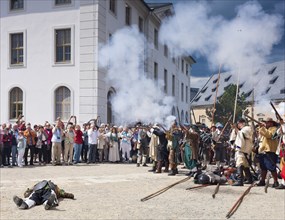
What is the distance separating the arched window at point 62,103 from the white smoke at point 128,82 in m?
2.55

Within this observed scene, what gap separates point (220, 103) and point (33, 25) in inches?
468

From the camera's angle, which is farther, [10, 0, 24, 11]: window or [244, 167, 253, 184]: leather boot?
[10, 0, 24, 11]: window

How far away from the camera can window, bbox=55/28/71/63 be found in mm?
21594

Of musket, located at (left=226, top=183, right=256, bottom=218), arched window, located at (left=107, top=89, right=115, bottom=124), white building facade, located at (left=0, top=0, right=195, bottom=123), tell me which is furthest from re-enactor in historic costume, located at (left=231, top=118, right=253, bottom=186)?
arched window, located at (left=107, top=89, right=115, bottom=124)

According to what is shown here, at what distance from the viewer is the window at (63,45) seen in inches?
850

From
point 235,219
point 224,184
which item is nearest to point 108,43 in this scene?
point 224,184

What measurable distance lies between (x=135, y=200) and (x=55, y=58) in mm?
15183

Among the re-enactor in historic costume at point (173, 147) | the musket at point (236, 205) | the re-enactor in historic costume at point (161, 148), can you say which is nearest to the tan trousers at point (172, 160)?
the re-enactor in historic costume at point (173, 147)

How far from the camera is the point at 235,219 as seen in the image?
6.74m

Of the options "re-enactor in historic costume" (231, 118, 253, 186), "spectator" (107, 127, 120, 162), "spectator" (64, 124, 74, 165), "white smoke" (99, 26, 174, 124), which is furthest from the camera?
"white smoke" (99, 26, 174, 124)

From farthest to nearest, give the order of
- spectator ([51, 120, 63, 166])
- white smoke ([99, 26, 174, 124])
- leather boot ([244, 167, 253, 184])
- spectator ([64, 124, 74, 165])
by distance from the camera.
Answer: white smoke ([99, 26, 174, 124])
spectator ([64, 124, 74, 165])
spectator ([51, 120, 63, 166])
leather boot ([244, 167, 253, 184])

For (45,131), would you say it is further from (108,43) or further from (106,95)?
(108,43)

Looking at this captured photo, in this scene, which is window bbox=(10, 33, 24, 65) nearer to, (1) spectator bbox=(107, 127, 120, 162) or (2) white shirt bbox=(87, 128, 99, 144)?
(2) white shirt bbox=(87, 128, 99, 144)

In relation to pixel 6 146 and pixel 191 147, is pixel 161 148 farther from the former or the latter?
pixel 6 146
